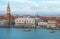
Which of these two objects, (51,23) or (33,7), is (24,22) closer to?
(33,7)

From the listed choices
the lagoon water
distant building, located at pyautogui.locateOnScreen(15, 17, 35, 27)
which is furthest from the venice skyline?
the lagoon water

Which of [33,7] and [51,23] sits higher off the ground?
[33,7]

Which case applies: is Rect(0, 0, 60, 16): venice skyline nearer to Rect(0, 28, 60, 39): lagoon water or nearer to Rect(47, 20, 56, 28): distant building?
Rect(47, 20, 56, 28): distant building

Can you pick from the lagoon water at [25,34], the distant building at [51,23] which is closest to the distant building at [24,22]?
the lagoon water at [25,34]

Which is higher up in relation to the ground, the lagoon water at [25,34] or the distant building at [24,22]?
the distant building at [24,22]

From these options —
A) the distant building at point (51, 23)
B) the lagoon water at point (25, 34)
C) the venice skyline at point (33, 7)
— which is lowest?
the lagoon water at point (25, 34)

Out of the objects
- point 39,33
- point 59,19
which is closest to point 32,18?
point 39,33

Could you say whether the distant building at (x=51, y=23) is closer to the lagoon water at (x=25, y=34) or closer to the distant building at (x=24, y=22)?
the lagoon water at (x=25, y=34)

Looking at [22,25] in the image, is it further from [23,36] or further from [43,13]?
[43,13]

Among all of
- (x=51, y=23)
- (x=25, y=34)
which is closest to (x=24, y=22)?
(x=25, y=34)
